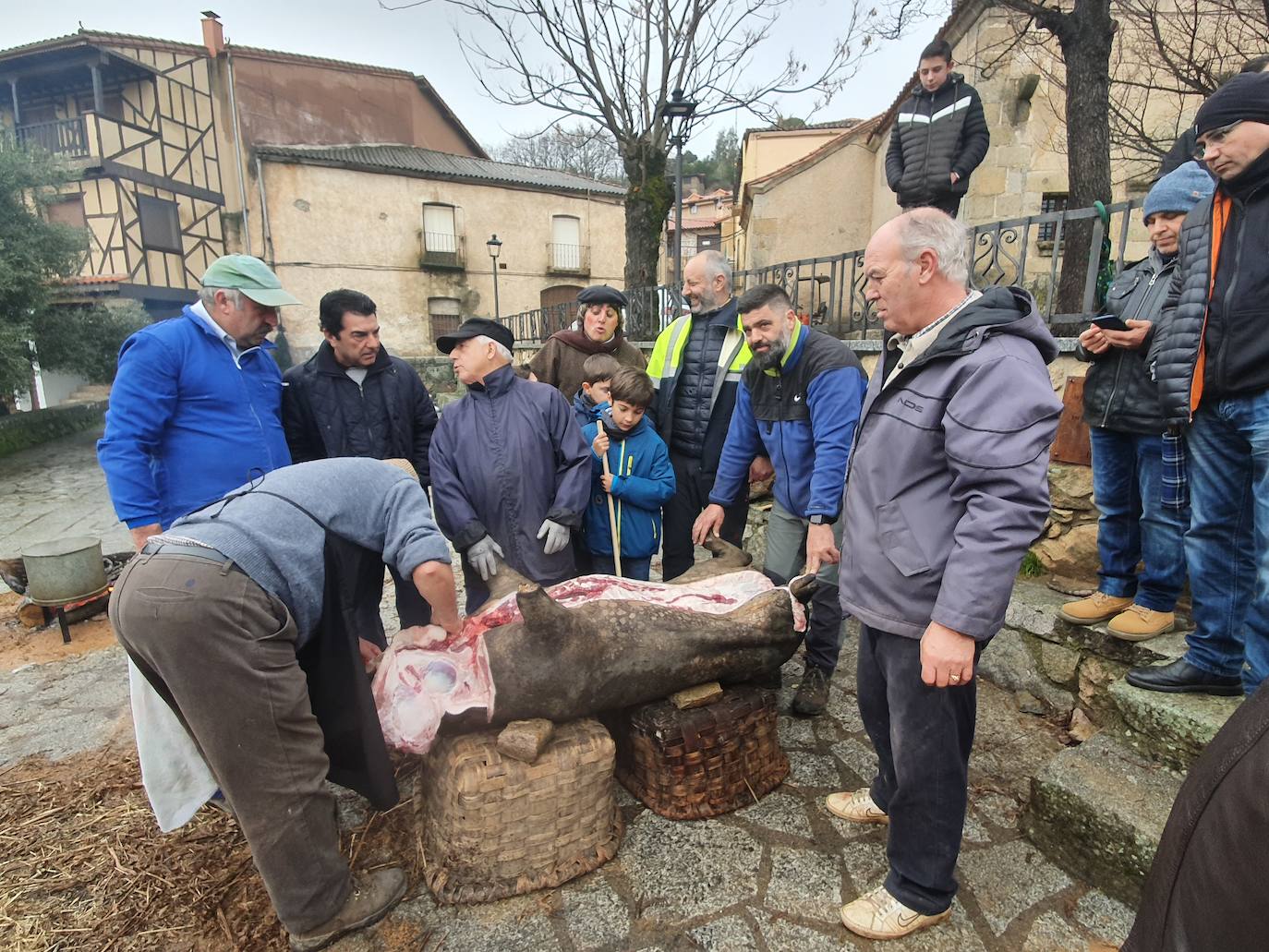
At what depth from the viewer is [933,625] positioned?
1.65 m

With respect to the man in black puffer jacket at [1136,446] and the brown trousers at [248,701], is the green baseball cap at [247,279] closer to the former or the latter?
the brown trousers at [248,701]

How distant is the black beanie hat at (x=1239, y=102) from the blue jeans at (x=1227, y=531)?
82 cm

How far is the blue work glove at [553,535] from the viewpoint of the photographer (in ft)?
9.63

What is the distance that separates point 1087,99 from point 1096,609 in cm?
436

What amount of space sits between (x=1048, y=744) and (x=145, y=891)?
345 centimetres

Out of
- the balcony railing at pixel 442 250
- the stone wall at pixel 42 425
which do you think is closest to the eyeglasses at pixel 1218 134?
the stone wall at pixel 42 425

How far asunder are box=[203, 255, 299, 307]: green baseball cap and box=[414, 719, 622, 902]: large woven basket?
187 centimetres

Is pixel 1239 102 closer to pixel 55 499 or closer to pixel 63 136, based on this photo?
pixel 55 499

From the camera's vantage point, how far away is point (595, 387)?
3.70 meters

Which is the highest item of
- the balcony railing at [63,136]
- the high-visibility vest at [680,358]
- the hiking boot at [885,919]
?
the balcony railing at [63,136]

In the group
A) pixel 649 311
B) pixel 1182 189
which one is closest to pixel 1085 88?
pixel 1182 189

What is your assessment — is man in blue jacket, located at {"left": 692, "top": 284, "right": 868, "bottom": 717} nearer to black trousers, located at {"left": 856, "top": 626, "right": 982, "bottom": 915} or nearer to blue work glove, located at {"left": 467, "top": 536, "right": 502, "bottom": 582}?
black trousers, located at {"left": 856, "top": 626, "right": 982, "bottom": 915}

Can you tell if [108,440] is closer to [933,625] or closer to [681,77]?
[933,625]

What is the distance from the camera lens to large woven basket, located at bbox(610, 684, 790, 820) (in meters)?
2.42
